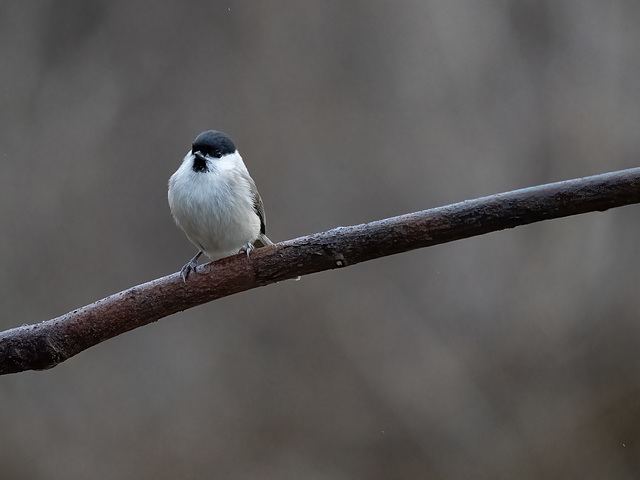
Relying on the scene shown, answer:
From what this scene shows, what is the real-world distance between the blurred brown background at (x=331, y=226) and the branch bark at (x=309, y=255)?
153cm

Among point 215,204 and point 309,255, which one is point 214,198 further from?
point 309,255

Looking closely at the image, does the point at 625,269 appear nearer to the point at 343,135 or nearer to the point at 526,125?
the point at 526,125

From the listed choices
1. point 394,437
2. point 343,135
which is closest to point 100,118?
point 343,135

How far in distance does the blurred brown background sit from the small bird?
4.34ft

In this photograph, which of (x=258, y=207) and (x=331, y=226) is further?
(x=331, y=226)

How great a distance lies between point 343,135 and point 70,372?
5.80 feet

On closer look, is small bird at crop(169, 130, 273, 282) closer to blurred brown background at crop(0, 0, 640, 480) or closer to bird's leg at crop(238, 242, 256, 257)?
bird's leg at crop(238, 242, 256, 257)

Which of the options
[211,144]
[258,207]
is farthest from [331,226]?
[211,144]

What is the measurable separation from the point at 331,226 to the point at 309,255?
66.9 inches

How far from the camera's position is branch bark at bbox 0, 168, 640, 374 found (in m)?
1.45

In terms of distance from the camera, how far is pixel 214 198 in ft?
6.06

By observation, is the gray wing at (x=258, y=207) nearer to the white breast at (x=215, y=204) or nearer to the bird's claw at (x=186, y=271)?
the white breast at (x=215, y=204)

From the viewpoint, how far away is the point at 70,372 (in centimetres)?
317

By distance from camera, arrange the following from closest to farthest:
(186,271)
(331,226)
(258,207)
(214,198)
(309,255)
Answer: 1. (309,255)
2. (186,271)
3. (214,198)
4. (258,207)
5. (331,226)
